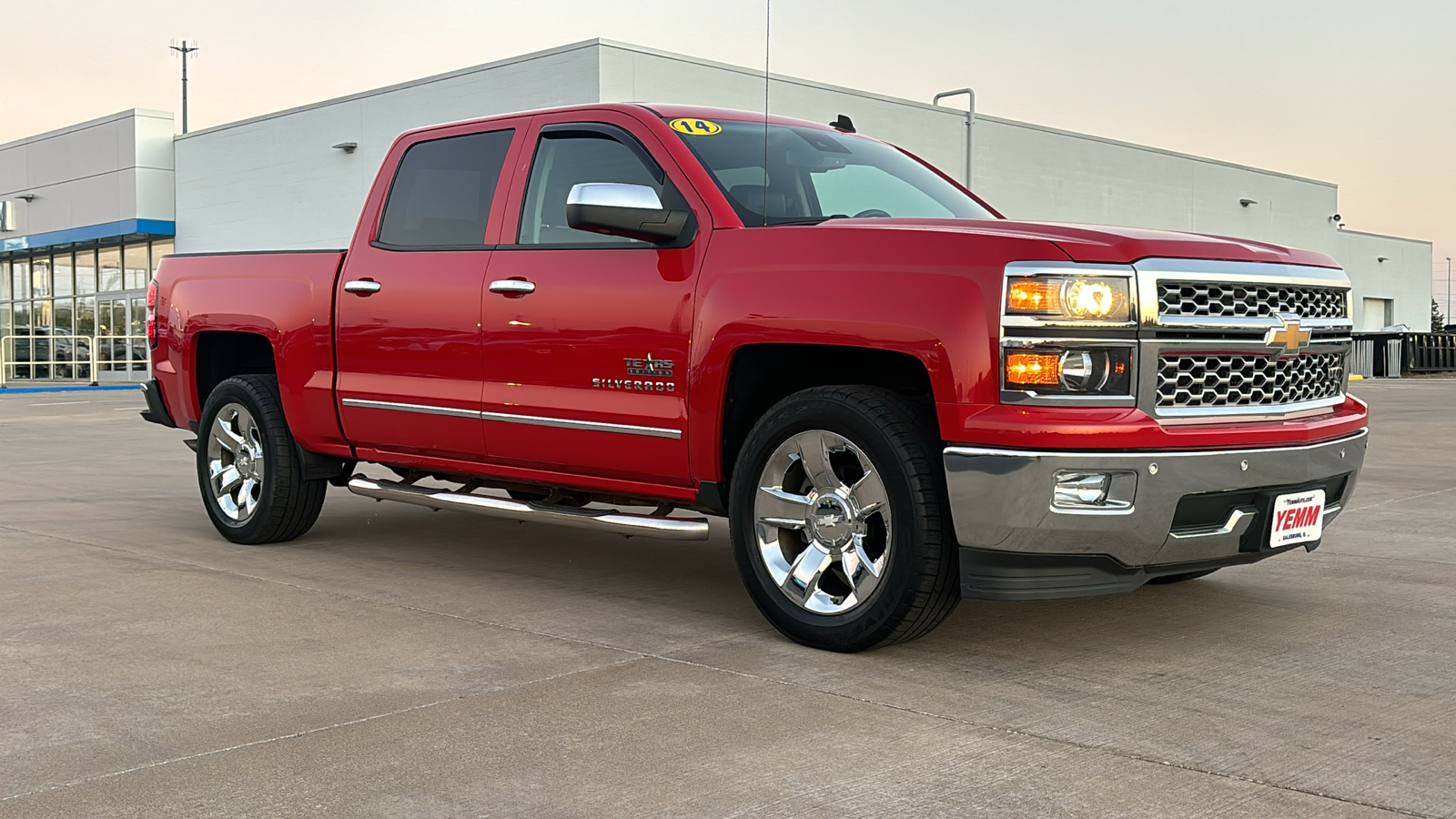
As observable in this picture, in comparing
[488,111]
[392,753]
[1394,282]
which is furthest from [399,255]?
[1394,282]

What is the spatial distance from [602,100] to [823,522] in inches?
869

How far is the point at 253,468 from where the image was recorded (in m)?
7.27

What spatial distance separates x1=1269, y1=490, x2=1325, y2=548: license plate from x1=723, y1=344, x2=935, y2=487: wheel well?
1197 mm

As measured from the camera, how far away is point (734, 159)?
561cm

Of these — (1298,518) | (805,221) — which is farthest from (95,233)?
(1298,518)

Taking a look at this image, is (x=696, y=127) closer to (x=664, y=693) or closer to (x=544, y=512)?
→ (x=544, y=512)

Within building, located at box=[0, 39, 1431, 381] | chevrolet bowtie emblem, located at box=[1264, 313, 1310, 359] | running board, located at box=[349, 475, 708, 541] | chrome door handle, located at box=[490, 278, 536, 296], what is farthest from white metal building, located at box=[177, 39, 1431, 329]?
chevrolet bowtie emblem, located at box=[1264, 313, 1310, 359]

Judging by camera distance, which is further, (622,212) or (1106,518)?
(622,212)

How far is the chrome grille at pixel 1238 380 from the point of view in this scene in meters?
4.43

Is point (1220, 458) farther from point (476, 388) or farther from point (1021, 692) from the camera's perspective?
point (476, 388)

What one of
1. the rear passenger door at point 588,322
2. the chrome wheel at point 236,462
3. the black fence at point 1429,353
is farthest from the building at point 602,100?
the rear passenger door at point 588,322

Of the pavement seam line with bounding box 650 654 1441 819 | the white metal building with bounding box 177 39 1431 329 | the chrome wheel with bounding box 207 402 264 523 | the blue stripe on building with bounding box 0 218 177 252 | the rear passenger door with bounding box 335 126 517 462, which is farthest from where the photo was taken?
the blue stripe on building with bounding box 0 218 177 252

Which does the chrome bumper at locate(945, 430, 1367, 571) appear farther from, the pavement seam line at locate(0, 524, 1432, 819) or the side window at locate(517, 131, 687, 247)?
the side window at locate(517, 131, 687, 247)

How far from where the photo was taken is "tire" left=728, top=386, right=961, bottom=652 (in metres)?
4.52
